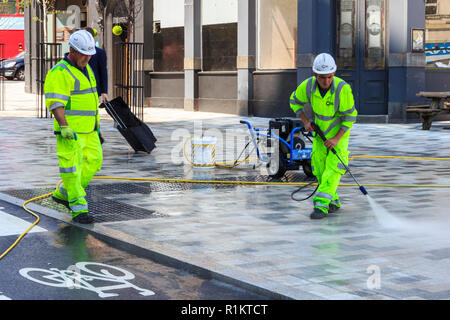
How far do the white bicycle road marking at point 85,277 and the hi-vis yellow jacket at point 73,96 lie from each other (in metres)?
2.04

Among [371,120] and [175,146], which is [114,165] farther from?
[371,120]

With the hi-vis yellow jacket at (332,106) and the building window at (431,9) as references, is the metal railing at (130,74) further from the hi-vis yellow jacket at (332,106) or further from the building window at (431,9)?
the hi-vis yellow jacket at (332,106)

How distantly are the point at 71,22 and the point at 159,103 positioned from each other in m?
9.03

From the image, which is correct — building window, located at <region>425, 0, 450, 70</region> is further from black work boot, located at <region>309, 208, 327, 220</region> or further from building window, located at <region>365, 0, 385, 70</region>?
black work boot, located at <region>309, 208, 327, 220</region>

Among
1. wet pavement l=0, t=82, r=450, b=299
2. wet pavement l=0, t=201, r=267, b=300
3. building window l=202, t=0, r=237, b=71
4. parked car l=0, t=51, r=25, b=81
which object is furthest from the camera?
parked car l=0, t=51, r=25, b=81

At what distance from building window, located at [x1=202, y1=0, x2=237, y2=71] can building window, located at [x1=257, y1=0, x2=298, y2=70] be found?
107 cm

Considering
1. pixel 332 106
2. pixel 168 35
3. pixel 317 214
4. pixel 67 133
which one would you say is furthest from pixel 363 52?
pixel 67 133

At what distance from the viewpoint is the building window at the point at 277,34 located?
2286cm

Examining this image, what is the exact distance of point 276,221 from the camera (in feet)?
26.8

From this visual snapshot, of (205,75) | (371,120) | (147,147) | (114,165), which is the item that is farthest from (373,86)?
(114,165)

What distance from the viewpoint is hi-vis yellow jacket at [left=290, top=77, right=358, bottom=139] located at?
27.6 feet

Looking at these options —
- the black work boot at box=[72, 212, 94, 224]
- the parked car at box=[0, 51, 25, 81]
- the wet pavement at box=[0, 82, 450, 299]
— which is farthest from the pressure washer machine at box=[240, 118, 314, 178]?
the parked car at box=[0, 51, 25, 81]

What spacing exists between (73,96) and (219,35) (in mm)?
17271

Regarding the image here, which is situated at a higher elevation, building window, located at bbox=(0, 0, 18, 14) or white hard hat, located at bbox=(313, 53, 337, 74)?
building window, located at bbox=(0, 0, 18, 14)
